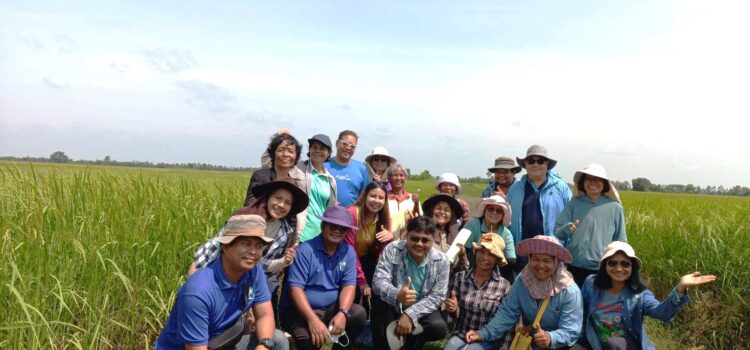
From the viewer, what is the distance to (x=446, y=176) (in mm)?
5363

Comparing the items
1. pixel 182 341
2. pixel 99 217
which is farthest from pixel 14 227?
pixel 182 341

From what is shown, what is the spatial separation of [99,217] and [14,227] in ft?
2.27

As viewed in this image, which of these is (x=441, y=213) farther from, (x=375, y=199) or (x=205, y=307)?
(x=205, y=307)

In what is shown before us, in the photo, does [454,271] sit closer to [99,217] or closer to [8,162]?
[99,217]

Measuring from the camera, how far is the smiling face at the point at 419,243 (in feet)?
14.3

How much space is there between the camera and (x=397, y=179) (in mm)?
5199

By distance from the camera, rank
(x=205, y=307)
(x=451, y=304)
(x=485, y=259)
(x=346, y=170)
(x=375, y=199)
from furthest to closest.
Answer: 1. (x=346, y=170)
2. (x=375, y=199)
3. (x=451, y=304)
4. (x=485, y=259)
5. (x=205, y=307)

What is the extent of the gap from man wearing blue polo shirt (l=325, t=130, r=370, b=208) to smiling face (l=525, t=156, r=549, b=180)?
1.74 metres

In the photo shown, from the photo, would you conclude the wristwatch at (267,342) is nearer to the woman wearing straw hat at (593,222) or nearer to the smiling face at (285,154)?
the smiling face at (285,154)

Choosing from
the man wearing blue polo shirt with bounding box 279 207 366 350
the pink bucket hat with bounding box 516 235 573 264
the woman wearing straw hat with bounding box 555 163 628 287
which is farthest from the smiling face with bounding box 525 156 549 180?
the man wearing blue polo shirt with bounding box 279 207 366 350

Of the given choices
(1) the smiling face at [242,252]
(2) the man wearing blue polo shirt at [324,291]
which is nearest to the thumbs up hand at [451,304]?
(2) the man wearing blue polo shirt at [324,291]

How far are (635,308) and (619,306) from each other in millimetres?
111

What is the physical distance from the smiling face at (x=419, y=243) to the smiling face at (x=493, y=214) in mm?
735

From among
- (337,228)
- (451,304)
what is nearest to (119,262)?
(337,228)
